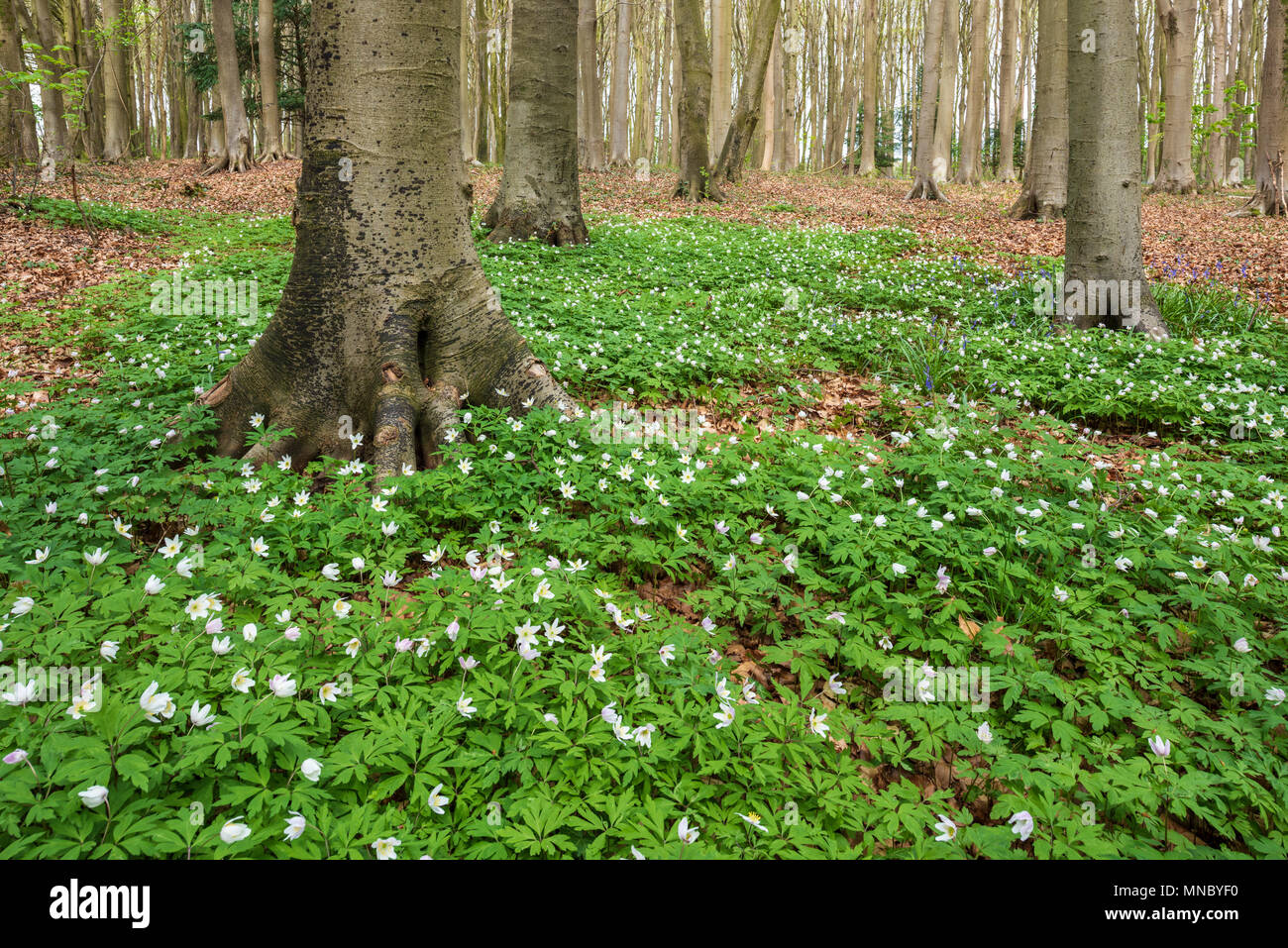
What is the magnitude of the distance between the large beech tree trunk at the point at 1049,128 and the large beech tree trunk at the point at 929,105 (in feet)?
13.1

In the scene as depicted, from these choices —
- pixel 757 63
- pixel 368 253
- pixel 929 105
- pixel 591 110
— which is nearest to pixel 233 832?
pixel 368 253

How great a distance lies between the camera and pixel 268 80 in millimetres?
18172

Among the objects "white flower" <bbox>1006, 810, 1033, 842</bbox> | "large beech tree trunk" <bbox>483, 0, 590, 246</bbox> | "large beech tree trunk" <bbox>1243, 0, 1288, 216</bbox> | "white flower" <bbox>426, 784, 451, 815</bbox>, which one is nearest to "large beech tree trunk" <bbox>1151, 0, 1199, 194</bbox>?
"large beech tree trunk" <bbox>1243, 0, 1288, 216</bbox>

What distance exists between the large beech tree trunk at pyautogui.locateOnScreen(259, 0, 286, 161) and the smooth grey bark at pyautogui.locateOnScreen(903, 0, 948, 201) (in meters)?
17.2

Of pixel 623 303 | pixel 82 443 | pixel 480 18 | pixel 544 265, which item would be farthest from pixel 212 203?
pixel 480 18

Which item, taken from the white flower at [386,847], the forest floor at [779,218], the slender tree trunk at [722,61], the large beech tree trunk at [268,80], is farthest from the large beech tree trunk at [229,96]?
the white flower at [386,847]

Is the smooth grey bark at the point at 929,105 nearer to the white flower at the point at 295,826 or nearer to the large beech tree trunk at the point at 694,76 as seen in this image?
the large beech tree trunk at the point at 694,76

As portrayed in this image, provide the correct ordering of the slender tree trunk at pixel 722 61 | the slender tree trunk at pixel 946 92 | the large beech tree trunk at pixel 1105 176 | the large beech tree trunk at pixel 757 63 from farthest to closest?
the slender tree trunk at pixel 946 92
the slender tree trunk at pixel 722 61
the large beech tree trunk at pixel 757 63
the large beech tree trunk at pixel 1105 176

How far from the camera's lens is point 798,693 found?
2.68 m

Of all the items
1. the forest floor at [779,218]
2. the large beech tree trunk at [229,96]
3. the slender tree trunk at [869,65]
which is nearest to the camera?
the forest floor at [779,218]

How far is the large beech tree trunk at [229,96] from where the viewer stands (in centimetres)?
1608

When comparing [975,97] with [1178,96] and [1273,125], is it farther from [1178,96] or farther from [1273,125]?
[1273,125]

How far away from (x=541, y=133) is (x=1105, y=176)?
6579 mm
